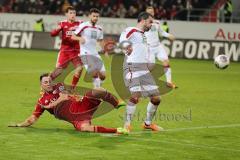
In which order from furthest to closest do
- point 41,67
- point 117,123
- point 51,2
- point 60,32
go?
point 51,2, point 41,67, point 60,32, point 117,123

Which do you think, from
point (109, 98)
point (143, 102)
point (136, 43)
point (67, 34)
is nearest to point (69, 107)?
point (109, 98)

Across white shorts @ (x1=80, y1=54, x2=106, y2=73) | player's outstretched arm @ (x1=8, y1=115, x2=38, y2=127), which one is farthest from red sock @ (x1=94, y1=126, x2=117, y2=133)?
white shorts @ (x1=80, y1=54, x2=106, y2=73)

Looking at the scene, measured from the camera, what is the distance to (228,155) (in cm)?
1056

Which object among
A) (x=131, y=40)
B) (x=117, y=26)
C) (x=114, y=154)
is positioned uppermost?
(x=117, y=26)

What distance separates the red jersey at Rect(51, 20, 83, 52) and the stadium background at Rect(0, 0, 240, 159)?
165cm

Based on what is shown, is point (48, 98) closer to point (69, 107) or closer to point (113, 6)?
point (69, 107)

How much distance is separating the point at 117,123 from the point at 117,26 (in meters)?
26.8

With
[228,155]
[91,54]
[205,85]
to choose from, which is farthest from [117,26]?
[228,155]

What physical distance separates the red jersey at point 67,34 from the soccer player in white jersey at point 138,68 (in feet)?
17.3

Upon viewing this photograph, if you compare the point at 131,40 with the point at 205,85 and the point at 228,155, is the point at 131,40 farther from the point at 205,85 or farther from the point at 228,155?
the point at 205,85

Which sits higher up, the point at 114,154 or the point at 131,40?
the point at 131,40

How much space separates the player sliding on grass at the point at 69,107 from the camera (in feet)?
40.3

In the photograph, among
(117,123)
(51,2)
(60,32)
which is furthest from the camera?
(51,2)

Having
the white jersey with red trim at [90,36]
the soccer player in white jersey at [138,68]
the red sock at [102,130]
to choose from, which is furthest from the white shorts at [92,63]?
the red sock at [102,130]
